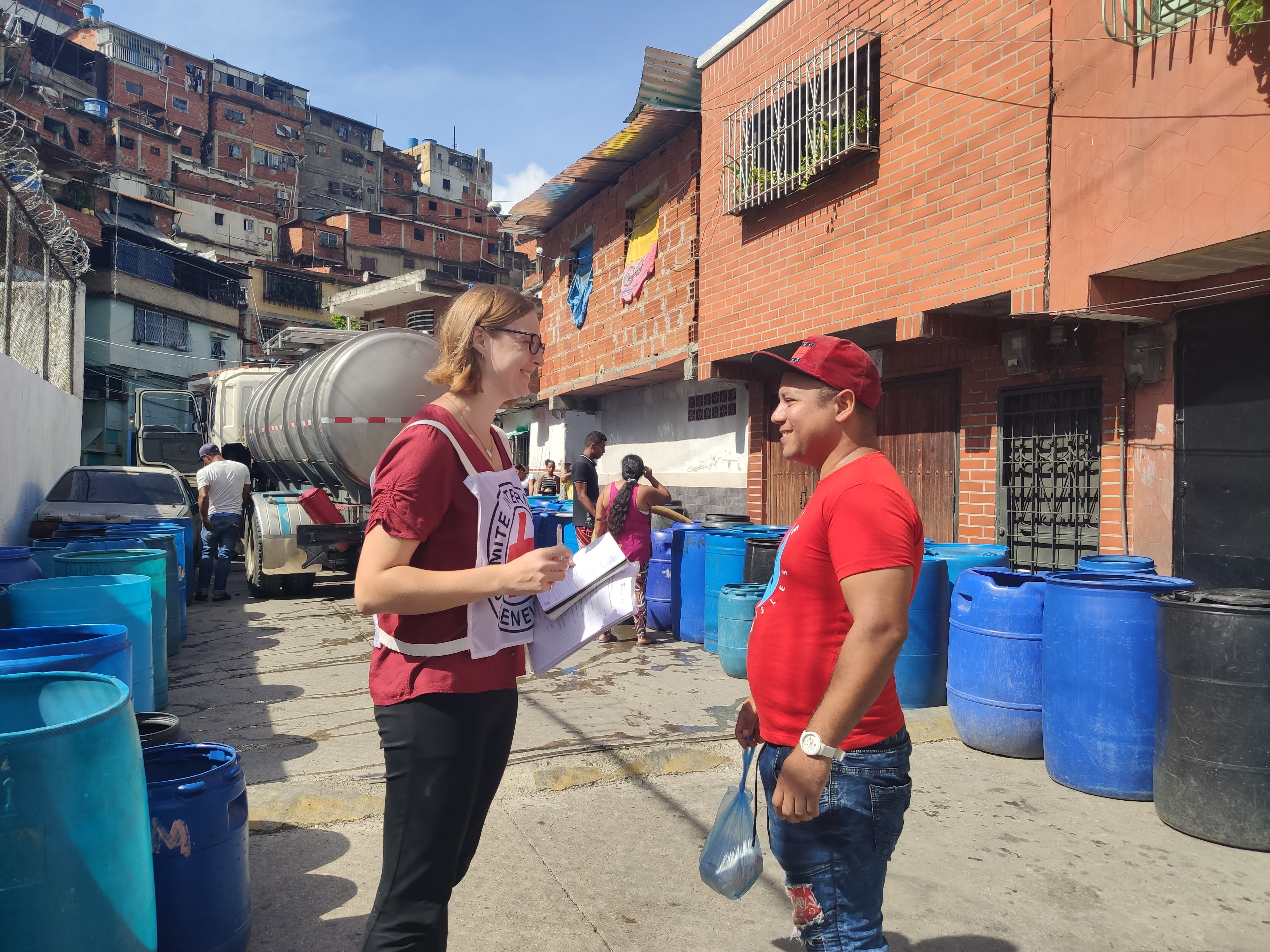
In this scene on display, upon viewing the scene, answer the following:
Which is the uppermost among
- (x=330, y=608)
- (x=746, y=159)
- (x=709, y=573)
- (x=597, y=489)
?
(x=746, y=159)

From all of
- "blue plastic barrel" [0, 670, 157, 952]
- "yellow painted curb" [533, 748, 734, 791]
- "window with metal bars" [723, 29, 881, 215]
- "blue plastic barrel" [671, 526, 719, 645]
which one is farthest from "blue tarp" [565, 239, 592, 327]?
"blue plastic barrel" [0, 670, 157, 952]

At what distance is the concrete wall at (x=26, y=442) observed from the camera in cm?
805

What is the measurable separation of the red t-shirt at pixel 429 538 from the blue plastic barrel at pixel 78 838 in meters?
0.58

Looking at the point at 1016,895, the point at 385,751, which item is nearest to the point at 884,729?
the point at 385,751

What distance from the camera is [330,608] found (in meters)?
10.0

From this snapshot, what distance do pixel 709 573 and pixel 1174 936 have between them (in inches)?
186

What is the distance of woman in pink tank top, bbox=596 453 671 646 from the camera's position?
796 centimetres

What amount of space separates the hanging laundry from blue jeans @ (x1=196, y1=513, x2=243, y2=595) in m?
6.51

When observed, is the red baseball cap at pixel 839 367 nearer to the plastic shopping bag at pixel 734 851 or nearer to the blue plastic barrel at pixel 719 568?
the plastic shopping bag at pixel 734 851

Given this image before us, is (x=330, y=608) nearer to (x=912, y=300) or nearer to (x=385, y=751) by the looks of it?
(x=912, y=300)

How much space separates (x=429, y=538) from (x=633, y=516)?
20.2 feet

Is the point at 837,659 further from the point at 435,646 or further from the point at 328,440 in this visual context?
the point at 328,440

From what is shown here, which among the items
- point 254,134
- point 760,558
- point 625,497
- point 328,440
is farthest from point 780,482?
point 254,134

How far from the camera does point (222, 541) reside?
10.5m
